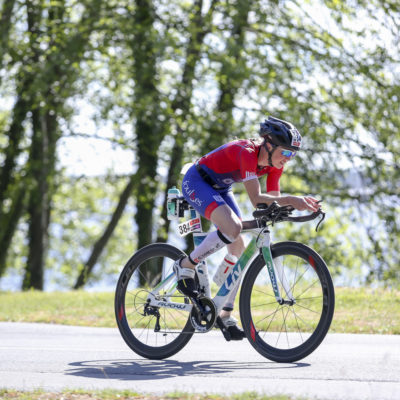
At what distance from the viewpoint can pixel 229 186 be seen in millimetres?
6355

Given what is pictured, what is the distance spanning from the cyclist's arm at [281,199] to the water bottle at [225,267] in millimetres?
585

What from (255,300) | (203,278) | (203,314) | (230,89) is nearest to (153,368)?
(203,314)

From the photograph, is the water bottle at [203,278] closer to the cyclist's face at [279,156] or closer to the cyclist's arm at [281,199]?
the cyclist's arm at [281,199]

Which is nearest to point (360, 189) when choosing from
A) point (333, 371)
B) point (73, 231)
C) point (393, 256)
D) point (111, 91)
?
point (393, 256)

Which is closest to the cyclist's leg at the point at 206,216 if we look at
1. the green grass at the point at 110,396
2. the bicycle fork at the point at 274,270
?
the bicycle fork at the point at 274,270

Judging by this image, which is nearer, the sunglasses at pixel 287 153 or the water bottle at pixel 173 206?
the sunglasses at pixel 287 153

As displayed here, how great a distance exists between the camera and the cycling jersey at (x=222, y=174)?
5.76 metres

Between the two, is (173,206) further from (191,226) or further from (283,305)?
(283,305)

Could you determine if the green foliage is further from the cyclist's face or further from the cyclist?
the cyclist's face

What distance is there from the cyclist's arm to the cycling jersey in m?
0.06

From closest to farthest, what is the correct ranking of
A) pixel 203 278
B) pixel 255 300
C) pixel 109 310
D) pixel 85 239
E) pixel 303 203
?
pixel 303 203 < pixel 255 300 < pixel 203 278 < pixel 109 310 < pixel 85 239

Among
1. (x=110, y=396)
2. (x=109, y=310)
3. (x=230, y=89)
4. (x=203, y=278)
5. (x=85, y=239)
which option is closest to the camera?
(x=110, y=396)

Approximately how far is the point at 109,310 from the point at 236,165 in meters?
5.05

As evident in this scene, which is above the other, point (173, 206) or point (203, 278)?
point (173, 206)
